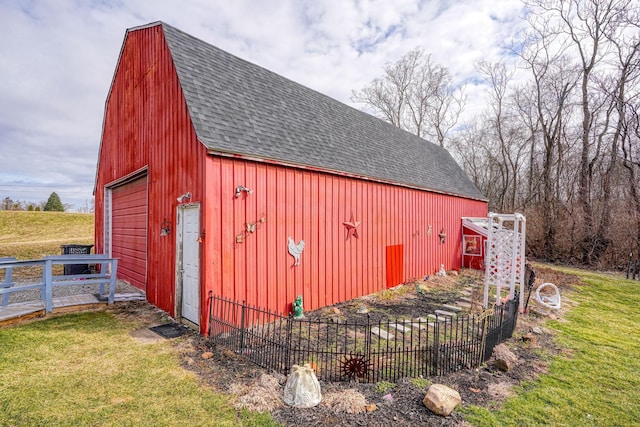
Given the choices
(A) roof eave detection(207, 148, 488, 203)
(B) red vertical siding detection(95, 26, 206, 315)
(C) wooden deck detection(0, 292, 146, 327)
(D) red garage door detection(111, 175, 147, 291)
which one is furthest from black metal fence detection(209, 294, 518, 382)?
(D) red garage door detection(111, 175, 147, 291)

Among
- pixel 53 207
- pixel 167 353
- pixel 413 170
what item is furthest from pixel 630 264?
pixel 53 207

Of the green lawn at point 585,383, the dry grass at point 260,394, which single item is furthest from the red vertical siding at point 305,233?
the green lawn at point 585,383

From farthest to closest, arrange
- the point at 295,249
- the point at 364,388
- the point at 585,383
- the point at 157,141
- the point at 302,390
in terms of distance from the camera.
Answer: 1. the point at 157,141
2. the point at 295,249
3. the point at 585,383
4. the point at 364,388
5. the point at 302,390

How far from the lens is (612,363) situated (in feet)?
16.2

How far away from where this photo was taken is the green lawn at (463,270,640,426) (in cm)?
346

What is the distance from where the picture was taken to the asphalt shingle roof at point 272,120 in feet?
20.6

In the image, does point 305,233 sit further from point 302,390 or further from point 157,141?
point 157,141

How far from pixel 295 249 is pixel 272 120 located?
3.22m

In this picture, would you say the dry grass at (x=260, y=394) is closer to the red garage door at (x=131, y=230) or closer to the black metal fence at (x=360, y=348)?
the black metal fence at (x=360, y=348)

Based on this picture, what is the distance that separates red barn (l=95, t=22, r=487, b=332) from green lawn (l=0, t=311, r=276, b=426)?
51.4 inches

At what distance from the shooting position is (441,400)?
11.3 feet

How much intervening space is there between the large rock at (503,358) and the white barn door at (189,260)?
16.5 feet

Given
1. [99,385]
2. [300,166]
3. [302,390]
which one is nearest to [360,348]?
[302,390]

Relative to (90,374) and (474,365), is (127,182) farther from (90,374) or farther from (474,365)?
(474,365)
